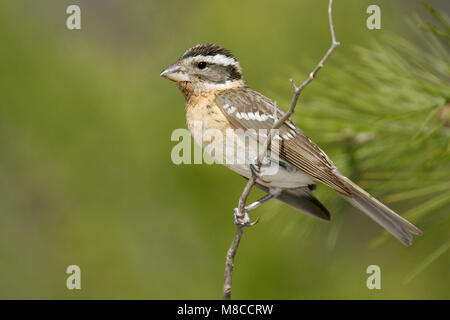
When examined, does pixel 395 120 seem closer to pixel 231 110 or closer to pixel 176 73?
pixel 231 110

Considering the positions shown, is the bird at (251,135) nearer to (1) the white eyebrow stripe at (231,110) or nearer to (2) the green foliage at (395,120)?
(1) the white eyebrow stripe at (231,110)

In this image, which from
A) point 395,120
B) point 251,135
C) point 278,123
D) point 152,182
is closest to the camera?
point 278,123

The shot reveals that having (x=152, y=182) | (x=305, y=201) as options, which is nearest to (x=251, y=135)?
(x=305, y=201)

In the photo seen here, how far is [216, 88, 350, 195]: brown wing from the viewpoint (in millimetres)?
2617

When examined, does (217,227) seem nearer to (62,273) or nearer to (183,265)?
(183,265)

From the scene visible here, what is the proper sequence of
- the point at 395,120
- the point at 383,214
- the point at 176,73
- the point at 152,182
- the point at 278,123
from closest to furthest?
the point at 278,123 → the point at 395,120 → the point at 383,214 → the point at 176,73 → the point at 152,182

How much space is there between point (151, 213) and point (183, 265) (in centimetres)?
35

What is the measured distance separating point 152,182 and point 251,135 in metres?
0.81

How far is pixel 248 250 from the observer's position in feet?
10.2

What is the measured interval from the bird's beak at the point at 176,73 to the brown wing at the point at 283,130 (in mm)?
182

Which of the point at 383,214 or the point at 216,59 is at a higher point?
the point at 216,59

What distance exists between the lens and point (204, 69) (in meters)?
2.88

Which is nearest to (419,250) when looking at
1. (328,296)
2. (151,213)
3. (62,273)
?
(328,296)

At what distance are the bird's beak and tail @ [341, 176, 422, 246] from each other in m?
0.86
